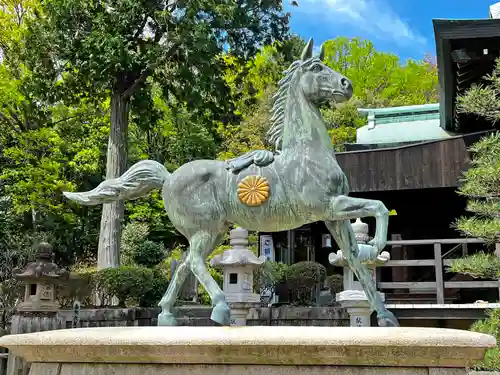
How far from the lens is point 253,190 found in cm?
407

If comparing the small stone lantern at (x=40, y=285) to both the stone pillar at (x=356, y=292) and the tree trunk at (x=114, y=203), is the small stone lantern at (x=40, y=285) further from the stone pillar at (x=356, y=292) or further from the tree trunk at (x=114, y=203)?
the stone pillar at (x=356, y=292)

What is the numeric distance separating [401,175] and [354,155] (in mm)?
1423

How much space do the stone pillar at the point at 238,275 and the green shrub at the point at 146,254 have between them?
28.1 feet

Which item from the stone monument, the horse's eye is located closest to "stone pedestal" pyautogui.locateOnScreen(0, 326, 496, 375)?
the stone monument

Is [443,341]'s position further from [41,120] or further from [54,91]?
[41,120]

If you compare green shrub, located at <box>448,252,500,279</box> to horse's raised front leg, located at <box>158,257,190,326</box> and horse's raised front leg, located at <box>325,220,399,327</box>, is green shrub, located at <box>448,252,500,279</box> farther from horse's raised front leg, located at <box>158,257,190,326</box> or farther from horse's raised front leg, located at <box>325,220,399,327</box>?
horse's raised front leg, located at <box>158,257,190,326</box>

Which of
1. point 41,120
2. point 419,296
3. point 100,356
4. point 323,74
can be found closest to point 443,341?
point 100,356

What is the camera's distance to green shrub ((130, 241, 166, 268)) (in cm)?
1841

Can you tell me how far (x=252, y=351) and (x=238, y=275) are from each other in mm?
7298

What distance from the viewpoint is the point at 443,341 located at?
279 cm

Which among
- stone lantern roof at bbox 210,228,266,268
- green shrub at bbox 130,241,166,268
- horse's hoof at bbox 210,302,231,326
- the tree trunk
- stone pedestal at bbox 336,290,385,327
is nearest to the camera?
horse's hoof at bbox 210,302,231,326

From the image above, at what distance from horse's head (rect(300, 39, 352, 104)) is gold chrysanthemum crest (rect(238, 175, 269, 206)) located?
2.68 feet

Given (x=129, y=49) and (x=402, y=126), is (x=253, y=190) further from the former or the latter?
(x=402, y=126)

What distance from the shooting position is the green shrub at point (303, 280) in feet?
39.6
